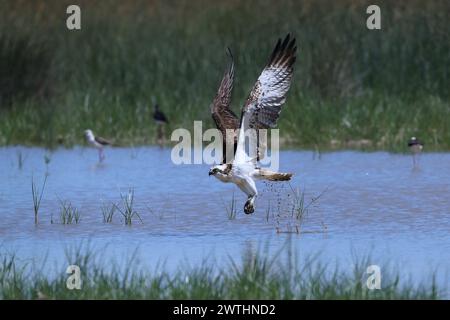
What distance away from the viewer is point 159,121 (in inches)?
701

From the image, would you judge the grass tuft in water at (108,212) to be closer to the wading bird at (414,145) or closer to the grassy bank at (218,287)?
the grassy bank at (218,287)

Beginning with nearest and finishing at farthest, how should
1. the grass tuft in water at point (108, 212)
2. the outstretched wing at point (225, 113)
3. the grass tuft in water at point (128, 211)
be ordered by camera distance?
1. the outstretched wing at point (225, 113)
2. the grass tuft in water at point (128, 211)
3. the grass tuft in water at point (108, 212)

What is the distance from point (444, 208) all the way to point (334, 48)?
580 centimetres

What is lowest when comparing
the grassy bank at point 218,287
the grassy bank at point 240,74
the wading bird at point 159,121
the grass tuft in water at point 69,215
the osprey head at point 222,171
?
the grassy bank at point 218,287

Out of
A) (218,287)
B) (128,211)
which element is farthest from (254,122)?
(218,287)

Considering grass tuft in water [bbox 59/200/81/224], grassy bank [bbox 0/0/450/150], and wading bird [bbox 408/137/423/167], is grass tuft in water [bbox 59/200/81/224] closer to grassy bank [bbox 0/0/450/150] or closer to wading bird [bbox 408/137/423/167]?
wading bird [bbox 408/137/423/167]

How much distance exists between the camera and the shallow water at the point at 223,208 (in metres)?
11.4

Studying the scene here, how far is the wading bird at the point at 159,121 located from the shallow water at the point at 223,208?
274mm

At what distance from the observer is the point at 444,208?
1327cm

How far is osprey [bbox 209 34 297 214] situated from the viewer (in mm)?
11883

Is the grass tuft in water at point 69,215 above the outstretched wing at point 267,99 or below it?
below

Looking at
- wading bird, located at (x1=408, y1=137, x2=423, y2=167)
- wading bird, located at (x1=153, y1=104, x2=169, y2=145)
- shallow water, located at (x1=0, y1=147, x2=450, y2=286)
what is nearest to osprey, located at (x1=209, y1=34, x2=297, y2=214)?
shallow water, located at (x1=0, y1=147, x2=450, y2=286)

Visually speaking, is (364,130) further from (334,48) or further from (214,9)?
(214,9)

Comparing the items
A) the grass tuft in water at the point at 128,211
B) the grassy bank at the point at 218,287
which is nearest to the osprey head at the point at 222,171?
the grass tuft in water at the point at 128,211
